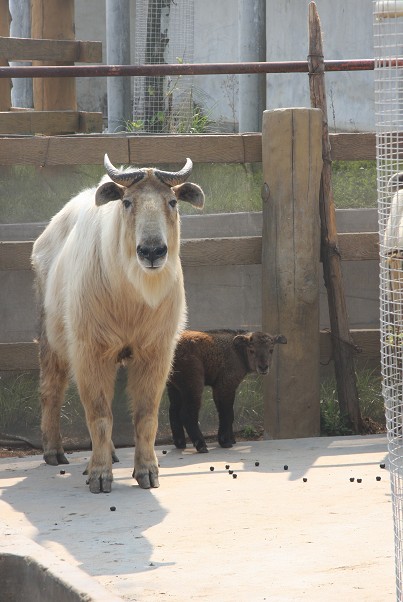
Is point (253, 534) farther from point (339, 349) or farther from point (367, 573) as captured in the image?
point (339, 349)

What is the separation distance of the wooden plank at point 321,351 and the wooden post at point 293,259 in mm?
251

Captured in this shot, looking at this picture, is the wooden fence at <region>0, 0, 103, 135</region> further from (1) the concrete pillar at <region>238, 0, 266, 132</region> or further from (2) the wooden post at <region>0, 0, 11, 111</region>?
(1) the concrete pillar at <region>238, 0, 266, 132</region>

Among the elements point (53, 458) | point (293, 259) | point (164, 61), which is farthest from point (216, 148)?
point (164, 61)

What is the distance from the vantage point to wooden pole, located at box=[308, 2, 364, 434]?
23.5 feet

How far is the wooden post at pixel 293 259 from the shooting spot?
695cm

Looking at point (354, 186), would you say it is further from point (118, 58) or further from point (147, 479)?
point (118, 58)

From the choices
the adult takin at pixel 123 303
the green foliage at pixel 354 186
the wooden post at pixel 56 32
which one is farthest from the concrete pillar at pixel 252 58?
the adult takin at pixel 123 303

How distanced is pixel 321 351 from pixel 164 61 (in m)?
9.55

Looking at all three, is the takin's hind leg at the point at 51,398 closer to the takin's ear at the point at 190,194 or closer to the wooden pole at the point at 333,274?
the takin's ear at the point at 190,194

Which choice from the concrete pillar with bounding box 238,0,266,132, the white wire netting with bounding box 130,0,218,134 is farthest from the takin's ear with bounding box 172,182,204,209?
the white wire netting with bounding box 130,0,218,134

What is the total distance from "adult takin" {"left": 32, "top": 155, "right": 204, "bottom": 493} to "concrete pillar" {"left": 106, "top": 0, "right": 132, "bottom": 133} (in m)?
7.89

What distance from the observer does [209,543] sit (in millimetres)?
4742

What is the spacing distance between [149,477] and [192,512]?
2.06 feet

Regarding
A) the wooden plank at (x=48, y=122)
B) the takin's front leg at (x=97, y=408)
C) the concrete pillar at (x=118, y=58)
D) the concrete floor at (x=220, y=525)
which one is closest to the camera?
the concrete floor at (x=220, y=525)
